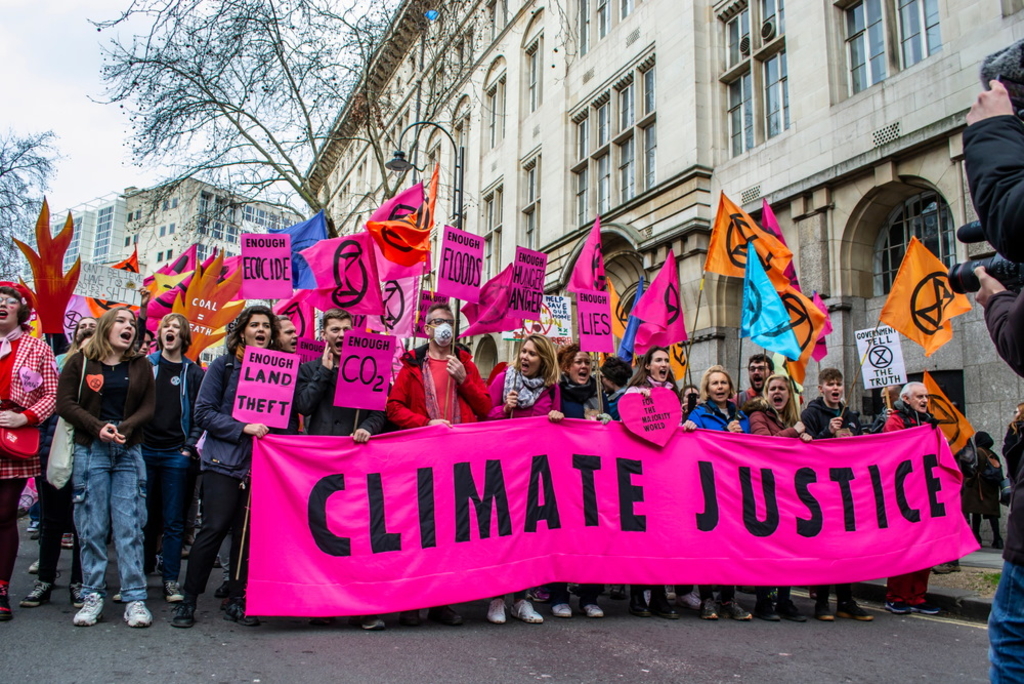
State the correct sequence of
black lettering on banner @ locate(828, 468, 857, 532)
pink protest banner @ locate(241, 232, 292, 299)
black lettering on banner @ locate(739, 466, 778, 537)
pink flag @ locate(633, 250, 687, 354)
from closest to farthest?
black lettering on banner @ locate(739, 466, 778, 537)
black lettering on banner @ locate(828, 468, 857, 532)
pink protest banner @ locate(241, 232, 292, 299)
pink flag @ locate(633, 250, 687, 354)

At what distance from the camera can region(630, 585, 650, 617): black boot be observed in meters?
5.63

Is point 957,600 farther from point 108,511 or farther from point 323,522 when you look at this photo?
point 108,511

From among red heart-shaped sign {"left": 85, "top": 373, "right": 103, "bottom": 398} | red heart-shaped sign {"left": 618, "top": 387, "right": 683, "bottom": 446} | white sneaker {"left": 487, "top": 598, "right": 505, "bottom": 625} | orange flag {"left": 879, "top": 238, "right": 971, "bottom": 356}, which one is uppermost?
orange flag {"left": 879, "top": 238, "right": 971, "bottom": 356}

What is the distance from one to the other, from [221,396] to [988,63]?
4780 millimetres

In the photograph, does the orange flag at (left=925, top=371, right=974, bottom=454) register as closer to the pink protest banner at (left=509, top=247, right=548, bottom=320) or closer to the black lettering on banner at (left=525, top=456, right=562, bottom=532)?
the pink protest banner at (left=509, top=247, right=548, bottom=320)

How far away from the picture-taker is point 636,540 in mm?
5562

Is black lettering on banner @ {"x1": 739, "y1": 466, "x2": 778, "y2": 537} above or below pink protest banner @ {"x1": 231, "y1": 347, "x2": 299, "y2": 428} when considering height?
below

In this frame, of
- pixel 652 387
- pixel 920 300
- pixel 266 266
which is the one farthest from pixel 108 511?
pixel 920 300

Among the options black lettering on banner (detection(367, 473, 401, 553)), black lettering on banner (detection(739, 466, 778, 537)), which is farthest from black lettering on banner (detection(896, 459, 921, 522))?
black lettering on banner (detection(367, 473, 401, 553))

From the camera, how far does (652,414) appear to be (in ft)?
19.1

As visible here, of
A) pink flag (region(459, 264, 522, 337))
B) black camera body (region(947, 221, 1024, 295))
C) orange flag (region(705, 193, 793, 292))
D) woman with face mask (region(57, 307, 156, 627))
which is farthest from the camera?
orange flag (region(705, 193, 793, 292))

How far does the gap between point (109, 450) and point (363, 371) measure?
171 centimetres

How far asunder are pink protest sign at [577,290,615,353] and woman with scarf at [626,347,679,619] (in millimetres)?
461

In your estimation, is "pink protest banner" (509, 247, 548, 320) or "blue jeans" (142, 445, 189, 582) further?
"pink protest banner" (509, 247, 548, 320)
